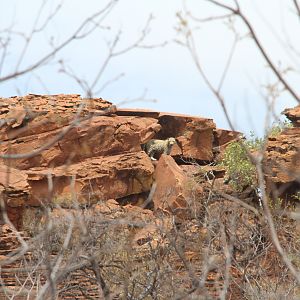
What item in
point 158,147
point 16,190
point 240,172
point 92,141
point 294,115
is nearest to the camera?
point 16,190

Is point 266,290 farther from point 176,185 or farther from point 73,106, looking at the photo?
point 73,106

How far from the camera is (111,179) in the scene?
20438mm

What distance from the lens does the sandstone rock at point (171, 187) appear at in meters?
18.2

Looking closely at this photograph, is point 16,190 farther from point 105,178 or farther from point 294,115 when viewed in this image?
point 294,115

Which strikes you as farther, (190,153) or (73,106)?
(190,153)

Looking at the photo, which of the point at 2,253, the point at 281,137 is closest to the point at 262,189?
the point at 2,253

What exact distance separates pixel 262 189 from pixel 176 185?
17012 mm

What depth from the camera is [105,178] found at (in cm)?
2028

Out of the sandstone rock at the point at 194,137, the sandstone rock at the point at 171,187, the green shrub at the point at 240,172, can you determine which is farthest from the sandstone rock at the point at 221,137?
the green shrub at the point at 240,172

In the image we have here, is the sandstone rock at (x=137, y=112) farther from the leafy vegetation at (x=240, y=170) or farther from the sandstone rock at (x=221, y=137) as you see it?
Answer: the leafy vegetation at (x=240, y=170)

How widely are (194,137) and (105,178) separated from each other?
5.43m

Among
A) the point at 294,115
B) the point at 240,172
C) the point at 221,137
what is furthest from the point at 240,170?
the point at 221,137

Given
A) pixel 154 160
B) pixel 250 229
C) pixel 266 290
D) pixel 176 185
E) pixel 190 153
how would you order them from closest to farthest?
pixel 266 290
pixel 250 229
pixel 176 185
pixel 154 160
pixel 190 153

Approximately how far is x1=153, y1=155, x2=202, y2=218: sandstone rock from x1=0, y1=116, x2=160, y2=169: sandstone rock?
3.86ft
